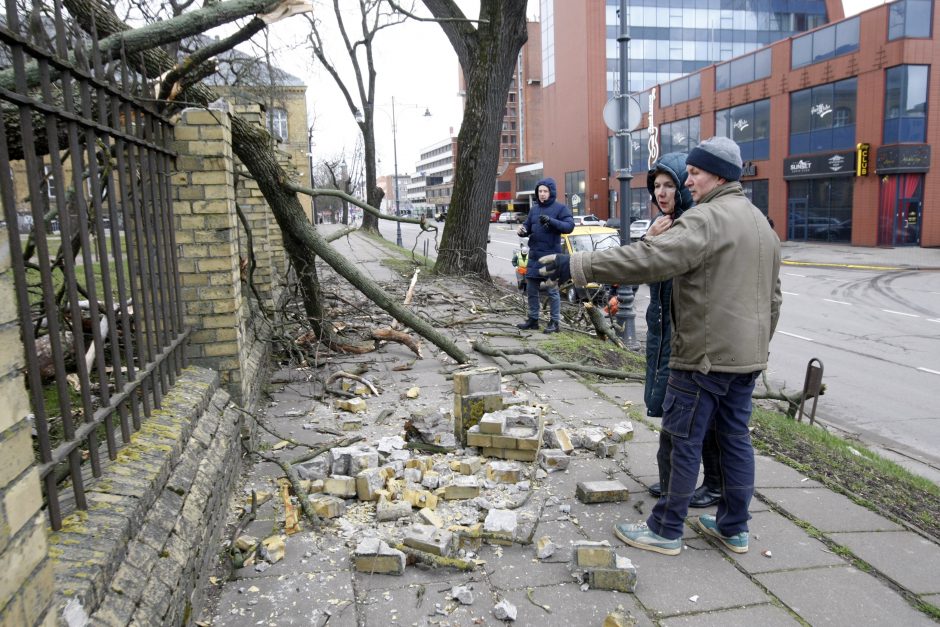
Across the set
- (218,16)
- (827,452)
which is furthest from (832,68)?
(218,16)

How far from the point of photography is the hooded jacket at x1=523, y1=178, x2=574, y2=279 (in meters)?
8.80

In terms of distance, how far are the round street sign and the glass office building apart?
194ft

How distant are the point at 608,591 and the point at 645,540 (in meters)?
0.48

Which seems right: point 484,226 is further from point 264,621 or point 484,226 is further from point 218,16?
point 264,621

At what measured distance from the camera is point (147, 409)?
3186 mm

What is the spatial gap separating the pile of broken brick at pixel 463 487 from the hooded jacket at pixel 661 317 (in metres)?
0.61

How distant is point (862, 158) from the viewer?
99.3 ft

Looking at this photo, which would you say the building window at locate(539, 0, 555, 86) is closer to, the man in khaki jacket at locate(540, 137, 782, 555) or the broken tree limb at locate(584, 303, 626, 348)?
the broken tree limb at locate(584, 303, 626, 348)

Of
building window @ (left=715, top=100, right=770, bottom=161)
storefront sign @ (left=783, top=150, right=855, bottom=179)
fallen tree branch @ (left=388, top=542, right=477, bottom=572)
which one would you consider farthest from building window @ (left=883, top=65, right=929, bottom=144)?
fallen tree branch @ (left=388, top=542, right=477, bottom=572)

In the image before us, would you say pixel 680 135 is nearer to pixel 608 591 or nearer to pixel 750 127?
pixel 750 127

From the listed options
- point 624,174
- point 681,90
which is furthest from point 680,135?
point 624,174

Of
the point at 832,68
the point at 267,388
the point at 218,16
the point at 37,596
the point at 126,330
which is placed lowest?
the point at 267,388

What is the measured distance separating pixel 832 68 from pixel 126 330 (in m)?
36.3

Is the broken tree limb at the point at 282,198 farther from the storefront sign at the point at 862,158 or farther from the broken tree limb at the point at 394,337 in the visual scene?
the storefront sign at the point at 862,158
